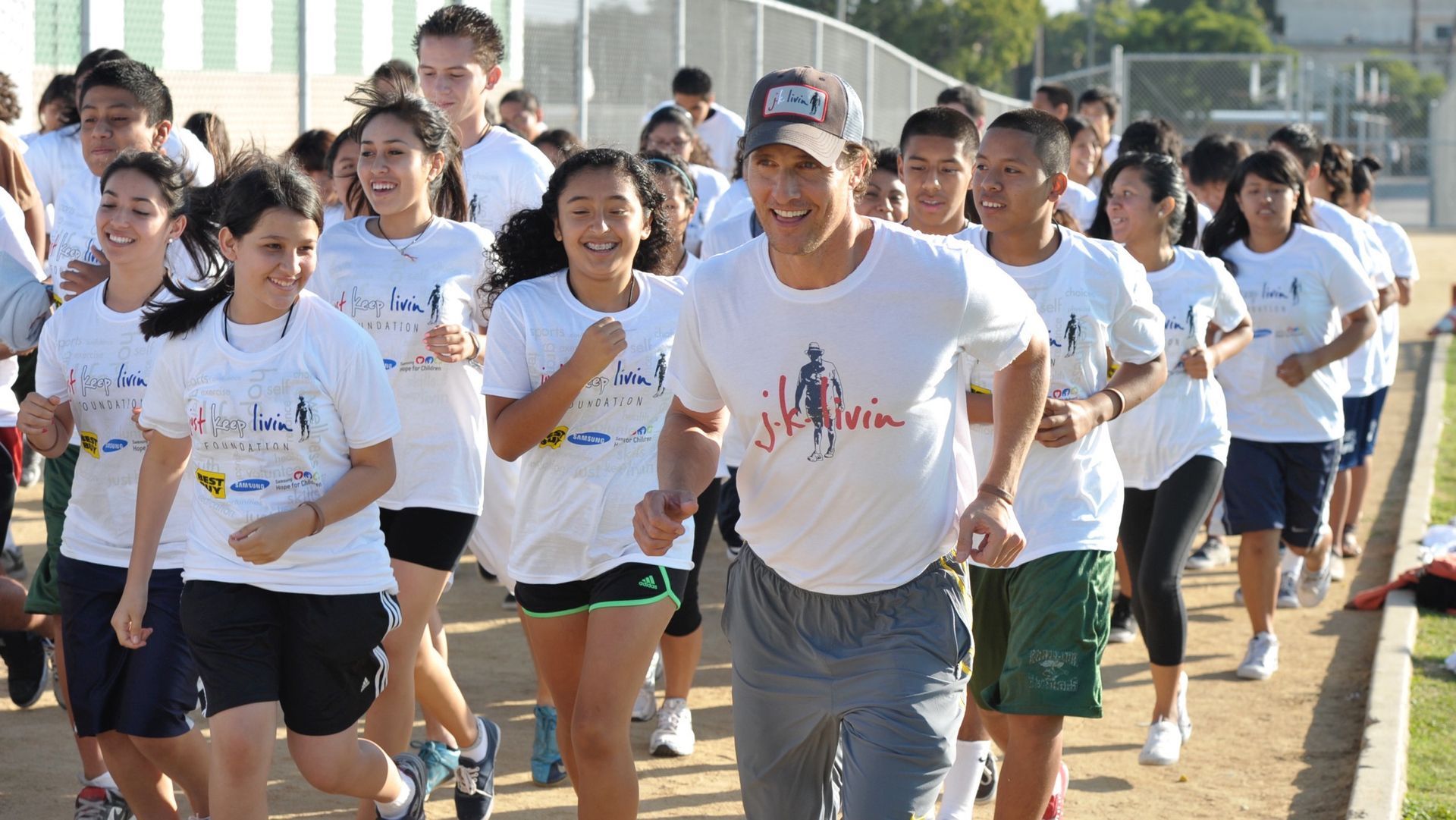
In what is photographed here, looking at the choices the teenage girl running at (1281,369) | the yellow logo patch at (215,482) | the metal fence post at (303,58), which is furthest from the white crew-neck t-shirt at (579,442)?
the metal fence post at (303,58)

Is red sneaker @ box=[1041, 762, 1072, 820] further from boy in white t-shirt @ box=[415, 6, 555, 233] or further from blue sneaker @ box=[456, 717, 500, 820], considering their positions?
boy in white t-shirt @ box=[415, 6, 555, 233]

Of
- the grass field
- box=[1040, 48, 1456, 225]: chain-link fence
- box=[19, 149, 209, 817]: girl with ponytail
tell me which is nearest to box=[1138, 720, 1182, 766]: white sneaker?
the grass field

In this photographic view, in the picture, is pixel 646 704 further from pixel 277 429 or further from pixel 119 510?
pixel 277 429

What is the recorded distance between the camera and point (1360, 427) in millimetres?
9445

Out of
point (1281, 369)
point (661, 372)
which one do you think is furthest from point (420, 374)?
point (1281, 369)

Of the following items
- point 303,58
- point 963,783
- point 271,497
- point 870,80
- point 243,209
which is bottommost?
point 963,783

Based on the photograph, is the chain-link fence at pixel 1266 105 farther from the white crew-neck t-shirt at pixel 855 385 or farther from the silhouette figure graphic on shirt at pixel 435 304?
the white crew-neck t-shirt at pixel 855 385

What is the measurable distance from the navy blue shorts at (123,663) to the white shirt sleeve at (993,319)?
2318mm

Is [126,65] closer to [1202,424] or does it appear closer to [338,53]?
[1202,424]

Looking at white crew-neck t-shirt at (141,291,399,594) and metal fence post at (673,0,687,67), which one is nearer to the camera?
white crew-neck t-shirt at (141,291,399,594)

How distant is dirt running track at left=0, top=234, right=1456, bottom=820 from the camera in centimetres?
575

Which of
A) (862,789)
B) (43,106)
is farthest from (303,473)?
(43,106)

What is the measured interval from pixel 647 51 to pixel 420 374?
12.3m

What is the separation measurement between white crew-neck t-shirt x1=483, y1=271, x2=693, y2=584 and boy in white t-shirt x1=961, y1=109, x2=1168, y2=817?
3.05ft
